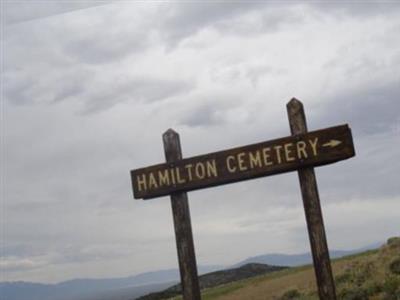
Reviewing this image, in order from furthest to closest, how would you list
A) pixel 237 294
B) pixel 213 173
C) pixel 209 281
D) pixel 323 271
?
pixel 209 281 < pixel 237 294 < pixel 213 173 < pixel 323 271

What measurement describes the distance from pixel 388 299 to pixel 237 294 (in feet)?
55.5

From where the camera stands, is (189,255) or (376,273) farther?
(376,273)

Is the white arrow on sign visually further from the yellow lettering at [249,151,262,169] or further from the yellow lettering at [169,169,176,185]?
the yellow lettering at [169,169,176,185]

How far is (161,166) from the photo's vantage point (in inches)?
321

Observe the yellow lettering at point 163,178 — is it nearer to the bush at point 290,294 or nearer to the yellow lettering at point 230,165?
the yellow lettering at point 230,165

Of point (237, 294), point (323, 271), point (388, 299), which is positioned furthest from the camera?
point (237, 294)

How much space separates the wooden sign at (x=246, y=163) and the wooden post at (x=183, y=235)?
16cm

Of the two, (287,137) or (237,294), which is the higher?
(287,137)

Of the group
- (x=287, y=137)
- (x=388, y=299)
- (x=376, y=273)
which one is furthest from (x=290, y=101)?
(x=376, y=273)

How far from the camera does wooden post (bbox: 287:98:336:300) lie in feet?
23.8

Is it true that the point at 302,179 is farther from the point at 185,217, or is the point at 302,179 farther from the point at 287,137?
the point at 185,217

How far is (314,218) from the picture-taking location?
7406mm

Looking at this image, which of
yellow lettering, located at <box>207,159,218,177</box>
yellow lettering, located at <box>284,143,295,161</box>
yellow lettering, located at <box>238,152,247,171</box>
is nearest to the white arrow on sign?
yellow lettering, located at <box>284,143,295,161</box>

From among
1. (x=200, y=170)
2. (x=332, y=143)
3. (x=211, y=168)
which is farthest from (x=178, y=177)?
(x=332, y=143)
